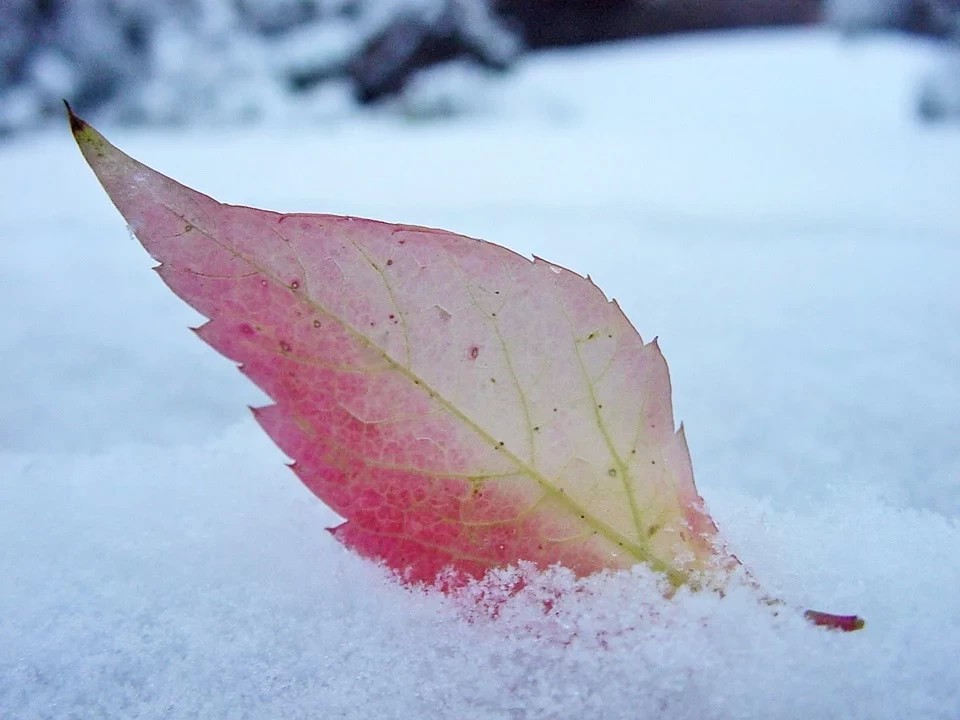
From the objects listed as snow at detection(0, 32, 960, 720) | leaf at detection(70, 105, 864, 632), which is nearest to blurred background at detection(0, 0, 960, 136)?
snow at detection(0, 32, 960, 720)

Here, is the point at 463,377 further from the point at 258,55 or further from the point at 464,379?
the point at 258,55

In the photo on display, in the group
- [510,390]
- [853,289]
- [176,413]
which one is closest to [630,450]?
[510,390]

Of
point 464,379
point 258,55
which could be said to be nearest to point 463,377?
point 464,379

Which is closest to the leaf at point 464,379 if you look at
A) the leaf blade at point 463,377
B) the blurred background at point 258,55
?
the leaf blade at point 463,377

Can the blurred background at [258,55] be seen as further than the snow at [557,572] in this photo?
Yes

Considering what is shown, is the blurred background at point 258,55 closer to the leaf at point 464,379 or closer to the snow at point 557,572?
the snow at point 557,572

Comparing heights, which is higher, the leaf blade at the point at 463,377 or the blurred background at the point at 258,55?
the blurred background at the point at 258,55

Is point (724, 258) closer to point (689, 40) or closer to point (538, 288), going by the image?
point (538, 288)
